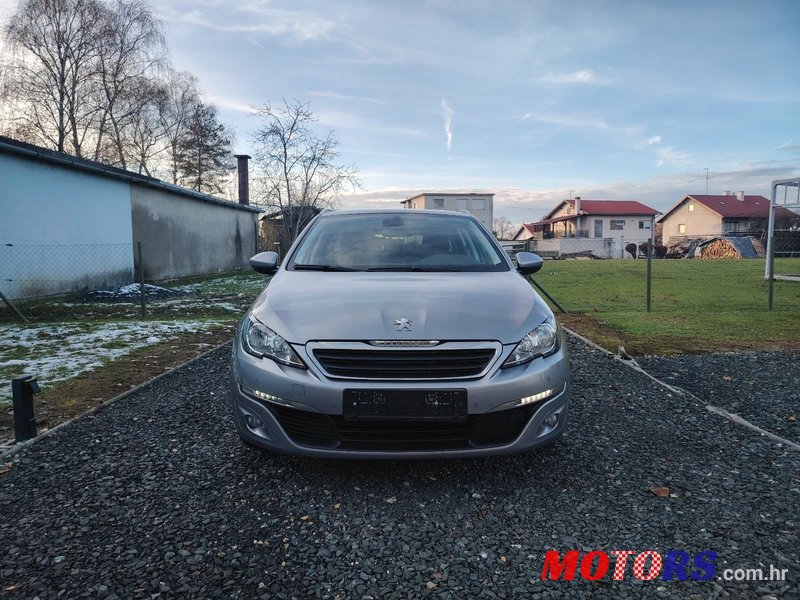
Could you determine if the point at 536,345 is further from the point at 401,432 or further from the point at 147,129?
the point at 147,129

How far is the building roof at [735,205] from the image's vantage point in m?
54.2

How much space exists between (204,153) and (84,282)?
26.3 meters

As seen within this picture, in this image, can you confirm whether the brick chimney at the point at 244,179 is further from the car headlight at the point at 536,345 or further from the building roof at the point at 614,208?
the building roof at the point at 614,208

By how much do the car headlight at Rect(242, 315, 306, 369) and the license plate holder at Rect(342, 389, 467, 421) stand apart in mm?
341

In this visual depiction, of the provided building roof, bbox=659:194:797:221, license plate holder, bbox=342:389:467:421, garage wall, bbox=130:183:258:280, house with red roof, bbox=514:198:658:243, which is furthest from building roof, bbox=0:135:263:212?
building roof, bbox=659:194:797:221

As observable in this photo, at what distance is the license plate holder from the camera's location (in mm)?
2408

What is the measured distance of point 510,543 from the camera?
2.20m

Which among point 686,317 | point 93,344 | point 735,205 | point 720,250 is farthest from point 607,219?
point 93,344

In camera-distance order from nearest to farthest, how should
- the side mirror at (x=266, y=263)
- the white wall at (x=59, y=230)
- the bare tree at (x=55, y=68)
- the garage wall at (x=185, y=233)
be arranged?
the side mirror at (x=266, y=263) → the white wall at (x=59, y=230) → the garage wall at (x=185, y=233) → the bare tree at (x=55, y=68)

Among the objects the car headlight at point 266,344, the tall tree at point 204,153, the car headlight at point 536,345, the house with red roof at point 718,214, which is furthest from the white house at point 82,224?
the house with red roof at point 718,214

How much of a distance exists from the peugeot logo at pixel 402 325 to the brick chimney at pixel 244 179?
27992mm

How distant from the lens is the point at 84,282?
12547mm

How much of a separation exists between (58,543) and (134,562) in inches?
17.0

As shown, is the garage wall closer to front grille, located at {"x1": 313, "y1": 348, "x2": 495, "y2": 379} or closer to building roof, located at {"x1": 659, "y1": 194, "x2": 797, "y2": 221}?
front grille, located at {"x1": 313, "y1": 348, "x2": 495, "y2": 379}
